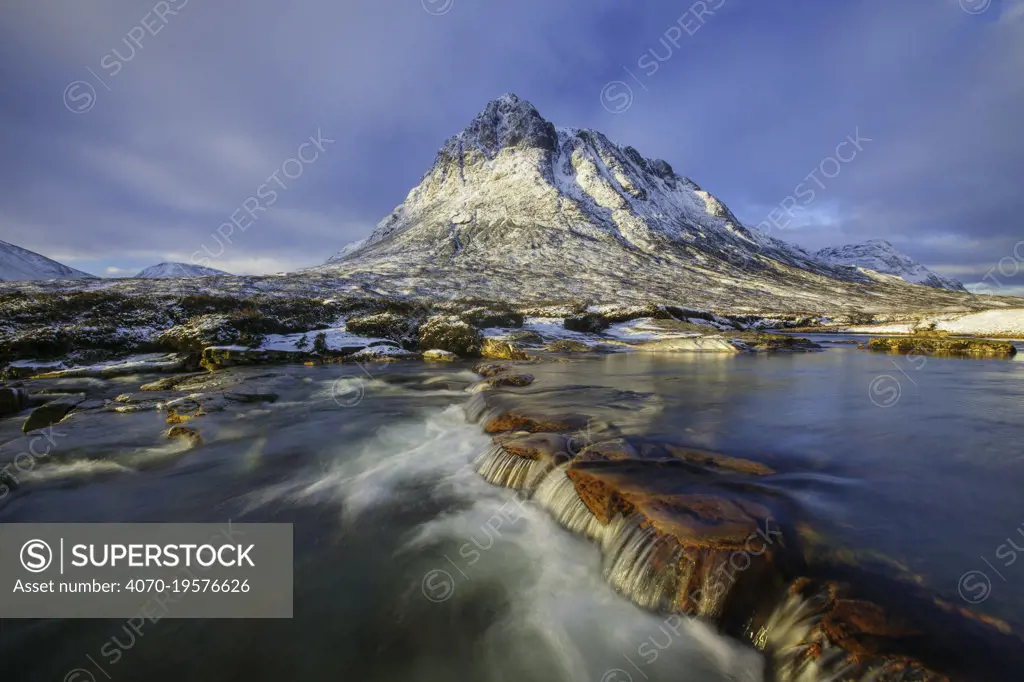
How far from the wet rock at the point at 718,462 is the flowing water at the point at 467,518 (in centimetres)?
38

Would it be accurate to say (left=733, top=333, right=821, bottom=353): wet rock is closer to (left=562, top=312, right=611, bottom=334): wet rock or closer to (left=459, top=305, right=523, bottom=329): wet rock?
(left=562, top=312, right=611, bottom=334): wet rock

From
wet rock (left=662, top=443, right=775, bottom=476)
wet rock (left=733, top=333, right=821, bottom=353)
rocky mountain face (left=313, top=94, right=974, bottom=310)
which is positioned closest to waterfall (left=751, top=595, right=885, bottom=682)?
wet rock (left=662, top=443, right=775, bottom=476)

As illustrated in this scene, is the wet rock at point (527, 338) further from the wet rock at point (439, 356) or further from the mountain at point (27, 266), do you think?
the mountain at point (27, 266)

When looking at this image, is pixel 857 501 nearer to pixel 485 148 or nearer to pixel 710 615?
pixel 710 615

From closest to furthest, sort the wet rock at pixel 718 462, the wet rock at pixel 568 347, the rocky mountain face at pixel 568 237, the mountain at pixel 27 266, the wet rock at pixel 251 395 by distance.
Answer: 1. the wet rock at pixel 718 462
2. the wet rock at pixel 251 395
3. the wet rock at pixel 568 347
4. the rocky mountain face at pixel 568 237
5. the mountain at pixel 27 266

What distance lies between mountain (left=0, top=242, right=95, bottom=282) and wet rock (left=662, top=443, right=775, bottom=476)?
210090mm

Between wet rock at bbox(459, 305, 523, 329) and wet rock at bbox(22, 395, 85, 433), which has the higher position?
wet rock at bbox(459, 305, 523, 329)

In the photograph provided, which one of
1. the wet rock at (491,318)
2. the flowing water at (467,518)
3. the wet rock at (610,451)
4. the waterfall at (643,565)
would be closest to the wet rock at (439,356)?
the wet rock at (491,318)

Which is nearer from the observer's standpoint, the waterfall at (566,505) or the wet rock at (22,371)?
the waterfall at (566,505)

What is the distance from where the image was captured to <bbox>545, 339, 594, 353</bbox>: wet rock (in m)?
31.5

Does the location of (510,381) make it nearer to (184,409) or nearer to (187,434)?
(187,434)

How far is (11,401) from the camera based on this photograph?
13492 mm

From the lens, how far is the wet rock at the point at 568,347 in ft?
103

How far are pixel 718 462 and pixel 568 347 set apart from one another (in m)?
24.8
